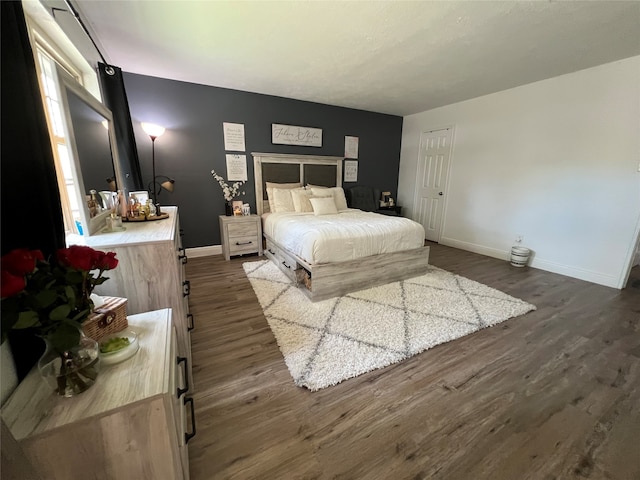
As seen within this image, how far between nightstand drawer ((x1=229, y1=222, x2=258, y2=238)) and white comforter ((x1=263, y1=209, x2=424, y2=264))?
0.59m

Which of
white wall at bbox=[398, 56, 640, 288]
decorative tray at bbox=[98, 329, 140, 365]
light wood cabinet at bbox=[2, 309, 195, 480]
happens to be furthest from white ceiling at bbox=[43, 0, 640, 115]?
light wood cabinet at bbox=[2, 309, 195, 480]

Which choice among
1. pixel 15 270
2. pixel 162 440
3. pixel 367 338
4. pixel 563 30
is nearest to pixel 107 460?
pixel 162 440

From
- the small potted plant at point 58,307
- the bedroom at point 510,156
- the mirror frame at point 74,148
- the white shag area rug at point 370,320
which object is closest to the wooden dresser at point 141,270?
the mirror frame at point 74,148

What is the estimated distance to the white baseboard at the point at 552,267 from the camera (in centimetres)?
300

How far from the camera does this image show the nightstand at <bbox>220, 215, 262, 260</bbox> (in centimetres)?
364

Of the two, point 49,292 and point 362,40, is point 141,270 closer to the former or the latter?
point 49,292

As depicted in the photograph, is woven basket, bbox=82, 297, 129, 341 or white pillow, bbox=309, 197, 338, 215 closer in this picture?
woven basket, bbox=82, 297, 129, 341

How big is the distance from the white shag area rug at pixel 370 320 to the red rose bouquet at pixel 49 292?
1233 millimetres

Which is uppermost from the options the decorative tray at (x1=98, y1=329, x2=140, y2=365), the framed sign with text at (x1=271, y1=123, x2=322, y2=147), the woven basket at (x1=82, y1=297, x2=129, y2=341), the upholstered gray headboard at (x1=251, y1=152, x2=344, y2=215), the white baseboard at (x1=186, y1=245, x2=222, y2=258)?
the framed sign with text at (x1=271, y1=123, x2=322, y2=147)

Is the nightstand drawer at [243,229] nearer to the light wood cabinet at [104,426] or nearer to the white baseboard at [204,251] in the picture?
the white baseboard at [204,251]

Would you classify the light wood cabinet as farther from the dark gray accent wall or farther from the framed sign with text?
the framed sign with text

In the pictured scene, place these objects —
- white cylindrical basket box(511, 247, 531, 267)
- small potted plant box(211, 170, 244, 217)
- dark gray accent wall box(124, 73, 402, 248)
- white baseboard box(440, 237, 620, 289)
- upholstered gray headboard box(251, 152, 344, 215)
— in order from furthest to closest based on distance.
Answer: upholstered gray headboard box(251, 152, 344, 215) < small potted plant box(211, 170, 244, 217) < white cylindrical basket box(511, 247, 531, 267) < dark gray accent wall box(124, 73, 402, 248) < white baseboard box(440, 237, 620, 289)

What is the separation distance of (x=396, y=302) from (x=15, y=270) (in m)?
2.49

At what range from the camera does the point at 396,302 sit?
8.27 ft
